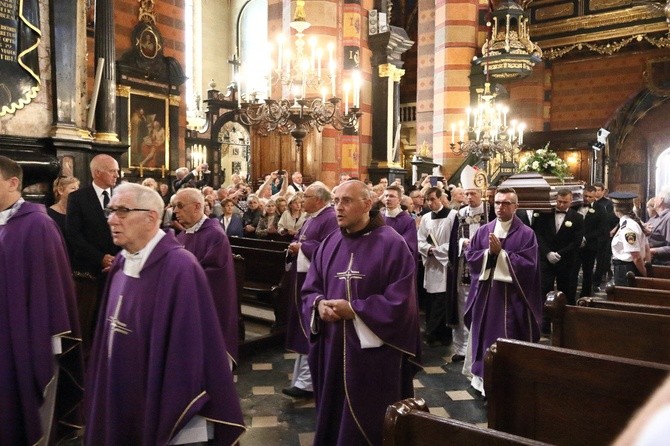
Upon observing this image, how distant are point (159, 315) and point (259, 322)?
5455 mm

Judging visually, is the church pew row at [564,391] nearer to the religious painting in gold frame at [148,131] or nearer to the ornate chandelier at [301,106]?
the ornate chandelier at [301,106]

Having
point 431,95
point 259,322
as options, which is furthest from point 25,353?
point 431,95

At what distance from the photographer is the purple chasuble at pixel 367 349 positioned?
3.36 metres

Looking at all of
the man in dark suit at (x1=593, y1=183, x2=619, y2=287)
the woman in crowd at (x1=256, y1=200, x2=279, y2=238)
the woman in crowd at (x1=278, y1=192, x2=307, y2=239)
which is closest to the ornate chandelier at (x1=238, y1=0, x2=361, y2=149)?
the woman in crowd at (x1=278, y1=192, x2=307, y2=239)

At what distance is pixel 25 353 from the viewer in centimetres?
325

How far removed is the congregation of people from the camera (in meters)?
2.46

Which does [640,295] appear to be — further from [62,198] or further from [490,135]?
[490,135]

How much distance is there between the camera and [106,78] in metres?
9.54

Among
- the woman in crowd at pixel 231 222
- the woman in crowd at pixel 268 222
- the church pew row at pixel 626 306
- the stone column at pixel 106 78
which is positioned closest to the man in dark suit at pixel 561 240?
the church pew row at pixel 626 306

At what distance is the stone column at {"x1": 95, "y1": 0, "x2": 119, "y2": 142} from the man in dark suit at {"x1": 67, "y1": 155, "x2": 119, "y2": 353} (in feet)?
Result: 16.0

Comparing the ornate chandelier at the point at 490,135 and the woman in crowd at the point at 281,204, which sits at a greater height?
the ornate chandelier at the point at 490,135

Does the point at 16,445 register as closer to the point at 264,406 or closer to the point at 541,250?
the point at 264,406

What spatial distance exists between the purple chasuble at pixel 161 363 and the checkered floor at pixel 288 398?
5.93ft

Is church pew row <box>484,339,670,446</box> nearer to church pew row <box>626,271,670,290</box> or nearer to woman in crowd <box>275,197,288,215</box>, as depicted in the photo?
church pew row <box>626,271,670,290</box>
